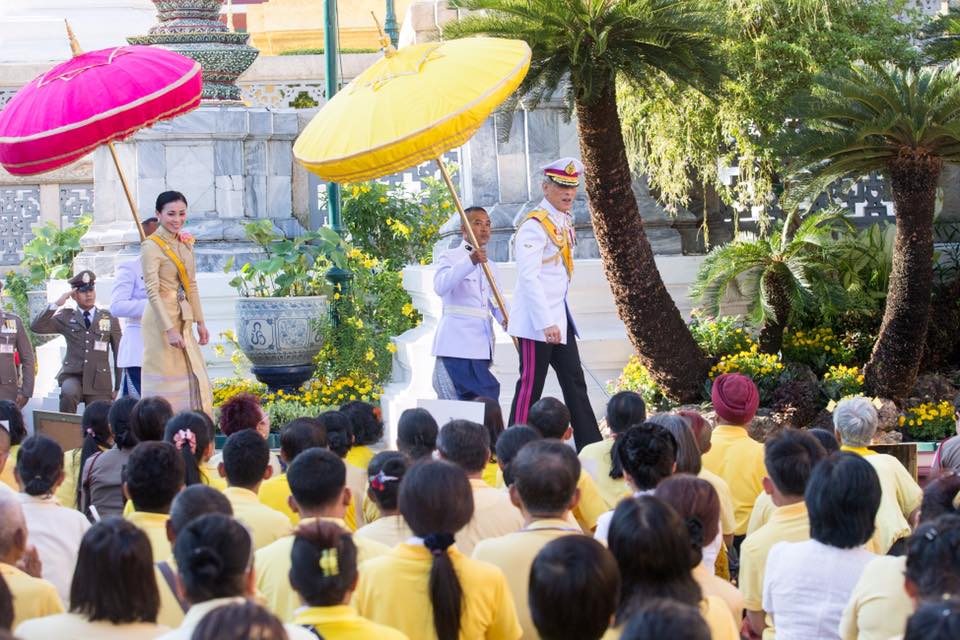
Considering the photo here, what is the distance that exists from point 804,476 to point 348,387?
23.9 feet

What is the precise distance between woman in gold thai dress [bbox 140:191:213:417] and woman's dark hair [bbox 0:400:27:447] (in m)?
1.53

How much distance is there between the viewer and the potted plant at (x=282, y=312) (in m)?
11.5

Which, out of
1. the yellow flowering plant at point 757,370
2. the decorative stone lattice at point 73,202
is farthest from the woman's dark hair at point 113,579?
the decorative stone lattice at point 73,202

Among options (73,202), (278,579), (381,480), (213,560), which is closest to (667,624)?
(213,560)

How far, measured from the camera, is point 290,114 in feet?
46.8

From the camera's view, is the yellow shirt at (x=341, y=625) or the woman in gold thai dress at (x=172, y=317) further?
the woman in gold thai dress at (x=172, y=317)

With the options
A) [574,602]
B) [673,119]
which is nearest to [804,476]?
[574,602]

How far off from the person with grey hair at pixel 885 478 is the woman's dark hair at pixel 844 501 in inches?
38.7

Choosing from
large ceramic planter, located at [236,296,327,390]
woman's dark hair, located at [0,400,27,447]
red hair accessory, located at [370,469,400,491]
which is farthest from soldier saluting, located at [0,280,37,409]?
red hair accessory, located at [370,469,400,491]

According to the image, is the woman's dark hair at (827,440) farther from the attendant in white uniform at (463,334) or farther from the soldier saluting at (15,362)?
the soldier saluting at (15,362)

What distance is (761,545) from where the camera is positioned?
4.73m

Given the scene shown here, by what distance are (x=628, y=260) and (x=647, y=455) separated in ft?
15.9

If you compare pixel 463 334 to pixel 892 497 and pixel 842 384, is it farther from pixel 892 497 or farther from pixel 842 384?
pixel 892 497

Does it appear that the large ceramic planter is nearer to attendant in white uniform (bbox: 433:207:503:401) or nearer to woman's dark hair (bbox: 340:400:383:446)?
attendant in white uniform (bbox: 433:207:503:401)
